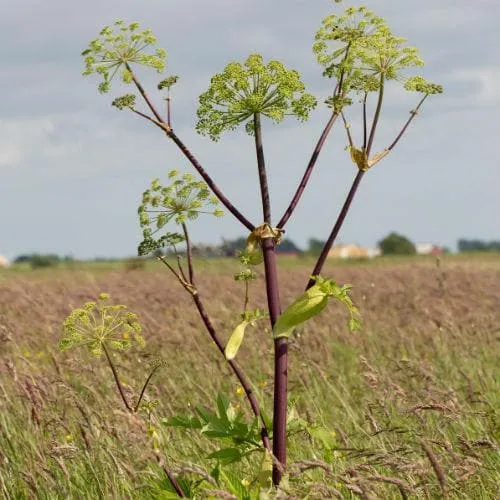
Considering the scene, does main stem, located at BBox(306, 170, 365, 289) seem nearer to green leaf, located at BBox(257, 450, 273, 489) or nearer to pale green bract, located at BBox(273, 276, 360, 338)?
pale green bract, located at BBox(273, 276, 360, 338)

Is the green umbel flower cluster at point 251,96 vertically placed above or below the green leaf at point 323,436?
above

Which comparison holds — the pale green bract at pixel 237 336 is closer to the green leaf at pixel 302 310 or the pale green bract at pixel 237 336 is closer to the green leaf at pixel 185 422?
the green leaf at pixel 302 310

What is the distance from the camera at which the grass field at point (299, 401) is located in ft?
11.3

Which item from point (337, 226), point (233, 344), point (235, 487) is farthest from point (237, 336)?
point (235, 487)

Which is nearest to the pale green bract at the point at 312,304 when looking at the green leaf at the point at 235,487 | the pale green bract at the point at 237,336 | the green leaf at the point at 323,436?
the pale green bract at the point at 237,336

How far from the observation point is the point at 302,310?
2.94 meters

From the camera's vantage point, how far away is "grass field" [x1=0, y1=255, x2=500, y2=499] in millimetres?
3459

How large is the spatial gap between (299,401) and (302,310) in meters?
4.11

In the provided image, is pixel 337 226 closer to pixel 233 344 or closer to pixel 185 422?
pixel 233 344

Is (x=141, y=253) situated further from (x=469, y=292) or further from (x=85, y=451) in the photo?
(x=469, y=292)

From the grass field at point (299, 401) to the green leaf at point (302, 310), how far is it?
431 mm

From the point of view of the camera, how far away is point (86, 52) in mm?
3094

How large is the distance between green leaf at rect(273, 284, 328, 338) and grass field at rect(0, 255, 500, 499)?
1.41 feet

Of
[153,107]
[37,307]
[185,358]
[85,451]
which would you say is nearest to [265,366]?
[185,358]
